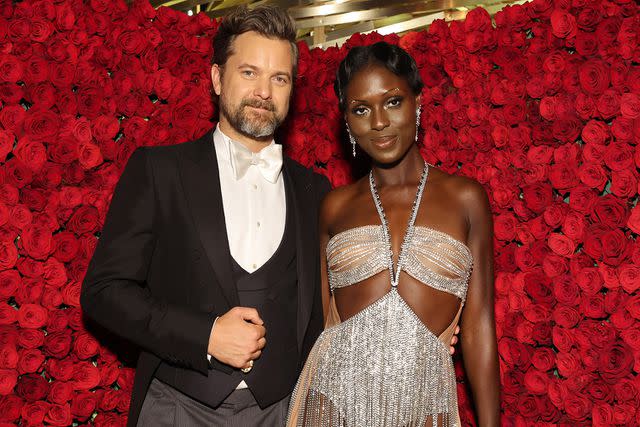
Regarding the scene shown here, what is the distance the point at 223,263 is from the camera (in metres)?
2.06

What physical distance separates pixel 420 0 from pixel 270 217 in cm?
136

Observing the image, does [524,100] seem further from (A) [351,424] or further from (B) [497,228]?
(A) [351,424]

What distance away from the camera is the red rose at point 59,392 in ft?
8.23

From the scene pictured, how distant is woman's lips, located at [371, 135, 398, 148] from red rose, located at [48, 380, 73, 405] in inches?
55.4

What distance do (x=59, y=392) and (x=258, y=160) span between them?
1.10m

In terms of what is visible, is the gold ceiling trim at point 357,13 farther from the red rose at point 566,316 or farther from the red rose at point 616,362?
the red rose at point 616,362

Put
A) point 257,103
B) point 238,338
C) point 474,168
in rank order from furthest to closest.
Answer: point 474,168 < point 257,103 < point 238,338

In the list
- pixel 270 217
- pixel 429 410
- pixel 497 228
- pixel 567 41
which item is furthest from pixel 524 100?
pixel 429 410

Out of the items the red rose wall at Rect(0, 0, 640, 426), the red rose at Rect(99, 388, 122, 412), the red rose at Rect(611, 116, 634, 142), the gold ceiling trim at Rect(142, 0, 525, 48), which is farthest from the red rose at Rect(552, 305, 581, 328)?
the red rose at Rect(99, 388, 122, 412)

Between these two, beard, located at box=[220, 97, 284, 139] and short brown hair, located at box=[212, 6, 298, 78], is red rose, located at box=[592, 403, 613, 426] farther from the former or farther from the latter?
short brown hair, located at box=[212, 6, 298, 78]

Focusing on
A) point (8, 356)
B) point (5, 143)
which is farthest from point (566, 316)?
point (5, 143)

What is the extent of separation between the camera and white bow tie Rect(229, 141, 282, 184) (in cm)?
226

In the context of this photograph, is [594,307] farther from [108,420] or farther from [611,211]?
[108,420]

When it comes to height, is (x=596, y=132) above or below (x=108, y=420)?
above
